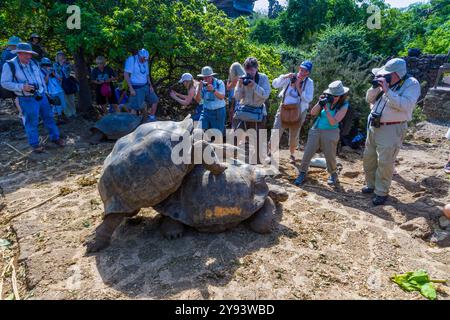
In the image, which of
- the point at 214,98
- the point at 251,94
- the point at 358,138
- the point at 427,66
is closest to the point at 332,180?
the point at 251,94

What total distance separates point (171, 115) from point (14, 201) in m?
5.42

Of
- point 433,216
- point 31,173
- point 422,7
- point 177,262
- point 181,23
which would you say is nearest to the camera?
point 177,262

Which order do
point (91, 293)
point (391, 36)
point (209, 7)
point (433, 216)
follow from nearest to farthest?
point (91, 293)
point (433, 216)
point (209, 7)
point (391, 36)

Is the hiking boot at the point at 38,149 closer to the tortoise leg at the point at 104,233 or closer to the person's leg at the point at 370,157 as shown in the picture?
the tortoise leg at the point at 104,233

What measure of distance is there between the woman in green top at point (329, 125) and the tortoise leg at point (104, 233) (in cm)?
288

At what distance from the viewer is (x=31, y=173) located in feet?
17.0

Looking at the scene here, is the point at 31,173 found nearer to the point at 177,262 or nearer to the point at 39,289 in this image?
the point at 39,289

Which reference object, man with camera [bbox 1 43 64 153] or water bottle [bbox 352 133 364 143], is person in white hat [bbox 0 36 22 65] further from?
water bottle [bbox 352 133 364 143]

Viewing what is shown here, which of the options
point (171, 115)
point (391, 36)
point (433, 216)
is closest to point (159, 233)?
point (433, 216)

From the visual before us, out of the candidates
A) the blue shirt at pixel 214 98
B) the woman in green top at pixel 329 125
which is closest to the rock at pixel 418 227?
the woman in green top at pixel 329 125

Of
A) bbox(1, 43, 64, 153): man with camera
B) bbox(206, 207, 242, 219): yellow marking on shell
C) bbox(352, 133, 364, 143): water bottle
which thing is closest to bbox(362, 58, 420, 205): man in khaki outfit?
bbox(206, 207, 242, 219): yellow marking on shell

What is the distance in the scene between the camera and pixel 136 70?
6695mm

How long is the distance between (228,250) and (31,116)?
4.66 metres

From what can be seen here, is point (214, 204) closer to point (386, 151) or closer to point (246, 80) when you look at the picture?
point (246, 80)
